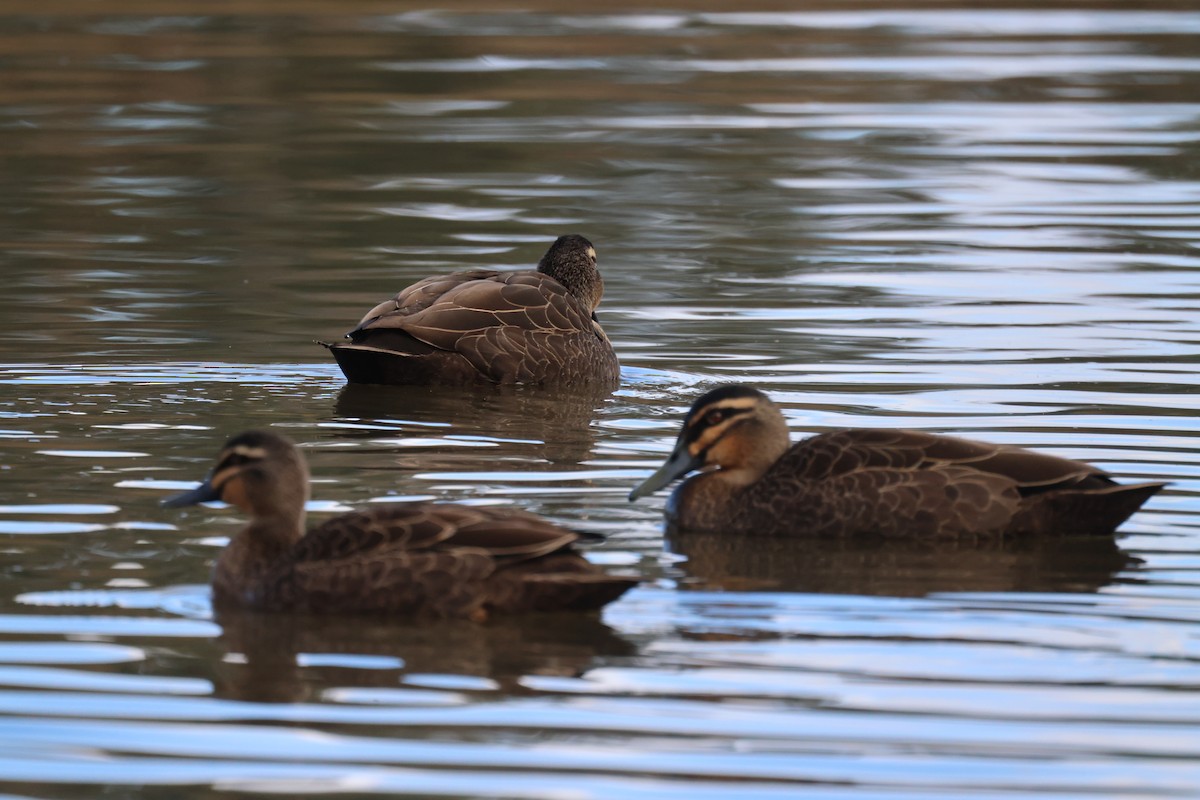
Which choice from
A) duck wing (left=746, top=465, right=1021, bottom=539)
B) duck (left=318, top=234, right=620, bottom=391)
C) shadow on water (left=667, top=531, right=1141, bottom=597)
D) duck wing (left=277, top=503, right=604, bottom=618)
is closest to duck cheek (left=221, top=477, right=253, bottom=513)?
duck wing (left=277, top=503, right=604, bottom=618)

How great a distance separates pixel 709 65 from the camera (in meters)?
31.9

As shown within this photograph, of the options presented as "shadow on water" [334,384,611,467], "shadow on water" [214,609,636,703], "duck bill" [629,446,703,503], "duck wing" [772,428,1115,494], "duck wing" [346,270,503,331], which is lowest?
"shadow on water" [214,609,636,703]

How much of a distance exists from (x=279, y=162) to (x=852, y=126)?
669 centimetres

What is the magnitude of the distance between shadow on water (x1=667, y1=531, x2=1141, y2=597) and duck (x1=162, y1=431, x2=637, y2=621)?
2.33ft

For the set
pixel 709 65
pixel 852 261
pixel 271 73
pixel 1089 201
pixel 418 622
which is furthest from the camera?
pixel 709 65

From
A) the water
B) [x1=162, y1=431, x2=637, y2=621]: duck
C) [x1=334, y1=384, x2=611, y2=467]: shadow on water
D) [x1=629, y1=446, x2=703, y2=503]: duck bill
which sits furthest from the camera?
[x1=334, y1=384, x2=611, y2=467]: shadow on water

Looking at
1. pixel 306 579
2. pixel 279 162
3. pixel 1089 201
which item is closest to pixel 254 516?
pixel 306 579

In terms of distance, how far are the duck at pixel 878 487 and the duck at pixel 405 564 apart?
52.5 inches

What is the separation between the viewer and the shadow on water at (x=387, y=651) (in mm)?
7445

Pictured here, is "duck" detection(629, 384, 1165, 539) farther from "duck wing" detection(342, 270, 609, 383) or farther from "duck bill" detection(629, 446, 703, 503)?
"duck wing" detection(342, 270, 609, 383)

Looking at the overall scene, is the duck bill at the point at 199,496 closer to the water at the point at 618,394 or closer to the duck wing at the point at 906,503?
the water at the point at 618,394

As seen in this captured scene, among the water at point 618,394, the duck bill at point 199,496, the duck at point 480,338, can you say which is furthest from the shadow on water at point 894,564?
the duck at point 480,338

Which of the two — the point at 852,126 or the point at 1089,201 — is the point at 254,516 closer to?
the point at 1089,201

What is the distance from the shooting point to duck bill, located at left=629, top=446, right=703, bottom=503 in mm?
9562
